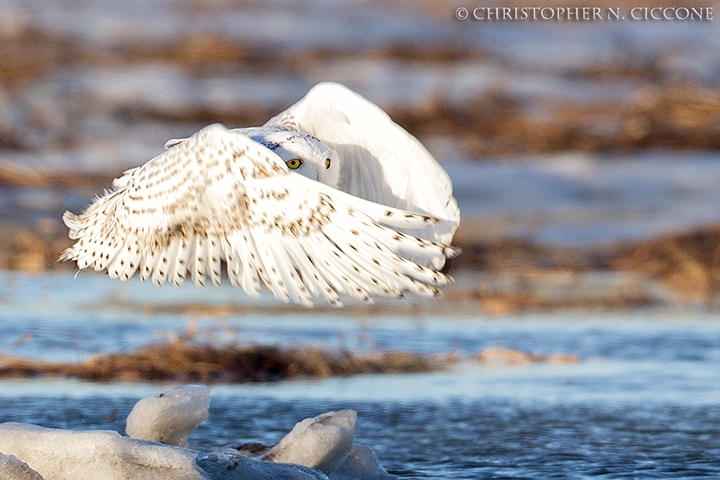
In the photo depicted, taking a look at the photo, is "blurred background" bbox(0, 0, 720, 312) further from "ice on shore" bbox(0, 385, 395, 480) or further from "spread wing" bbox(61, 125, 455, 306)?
"ice on shore" bbox(0, 385, 395, 480)

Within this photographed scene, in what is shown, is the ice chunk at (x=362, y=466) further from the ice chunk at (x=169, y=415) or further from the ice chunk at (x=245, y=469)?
the ice chunk at (x=169, y=415)

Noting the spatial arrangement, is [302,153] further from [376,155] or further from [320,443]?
[320,443]

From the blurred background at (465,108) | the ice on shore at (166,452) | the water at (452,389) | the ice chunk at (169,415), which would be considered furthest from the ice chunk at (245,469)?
the blurred background at (465,108)

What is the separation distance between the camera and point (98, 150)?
422 inches

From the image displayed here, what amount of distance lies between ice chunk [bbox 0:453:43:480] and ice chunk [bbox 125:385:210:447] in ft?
1.87

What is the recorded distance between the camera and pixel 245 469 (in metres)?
3.70

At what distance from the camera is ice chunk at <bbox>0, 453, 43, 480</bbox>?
345cm

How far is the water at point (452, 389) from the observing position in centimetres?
456

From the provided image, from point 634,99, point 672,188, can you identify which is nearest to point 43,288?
point 672,188

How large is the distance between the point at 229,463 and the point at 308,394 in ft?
5.26

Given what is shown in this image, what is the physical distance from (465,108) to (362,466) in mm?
8761

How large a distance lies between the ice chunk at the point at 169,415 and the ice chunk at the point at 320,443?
244mm

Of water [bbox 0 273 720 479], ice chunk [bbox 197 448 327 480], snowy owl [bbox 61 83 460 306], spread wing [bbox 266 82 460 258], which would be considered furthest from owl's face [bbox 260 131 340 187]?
ice chunk [bbox 197 448 327 480]

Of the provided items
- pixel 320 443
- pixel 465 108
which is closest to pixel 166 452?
pixel 320 443
